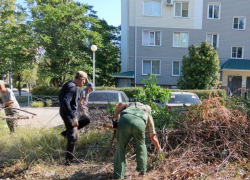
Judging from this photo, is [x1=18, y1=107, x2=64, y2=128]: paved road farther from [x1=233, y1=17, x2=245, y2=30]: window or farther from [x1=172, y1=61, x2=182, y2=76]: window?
[x1=233, y1=17, x2=245, y2=30]: window

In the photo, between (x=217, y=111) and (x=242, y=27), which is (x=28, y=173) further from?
(x=242, y=27)

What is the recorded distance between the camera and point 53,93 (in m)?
13.9

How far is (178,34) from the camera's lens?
1822 centimetres

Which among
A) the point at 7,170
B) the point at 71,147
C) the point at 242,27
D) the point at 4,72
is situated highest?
the point at 242,27

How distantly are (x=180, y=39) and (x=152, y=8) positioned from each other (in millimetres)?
4051

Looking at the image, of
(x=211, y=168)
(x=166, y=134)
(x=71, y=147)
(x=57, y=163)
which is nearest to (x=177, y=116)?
(x=166, y=134)

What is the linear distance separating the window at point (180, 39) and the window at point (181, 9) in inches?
71.6

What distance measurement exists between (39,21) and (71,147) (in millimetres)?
11993

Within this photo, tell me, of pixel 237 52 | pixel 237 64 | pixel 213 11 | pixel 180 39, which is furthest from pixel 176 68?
pixel 213 11

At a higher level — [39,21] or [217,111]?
[39,21]

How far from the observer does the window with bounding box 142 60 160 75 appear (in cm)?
1822

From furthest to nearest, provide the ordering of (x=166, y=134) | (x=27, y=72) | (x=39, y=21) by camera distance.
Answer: (x=27, y=72) → (x=39, y=21) → (x=166, y=134)

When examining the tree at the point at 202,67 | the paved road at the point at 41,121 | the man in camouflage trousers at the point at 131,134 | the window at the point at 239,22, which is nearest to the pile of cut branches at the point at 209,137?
the man in camouflage trousers at the point at 131,134

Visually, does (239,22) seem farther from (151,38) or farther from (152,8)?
(151,38)
